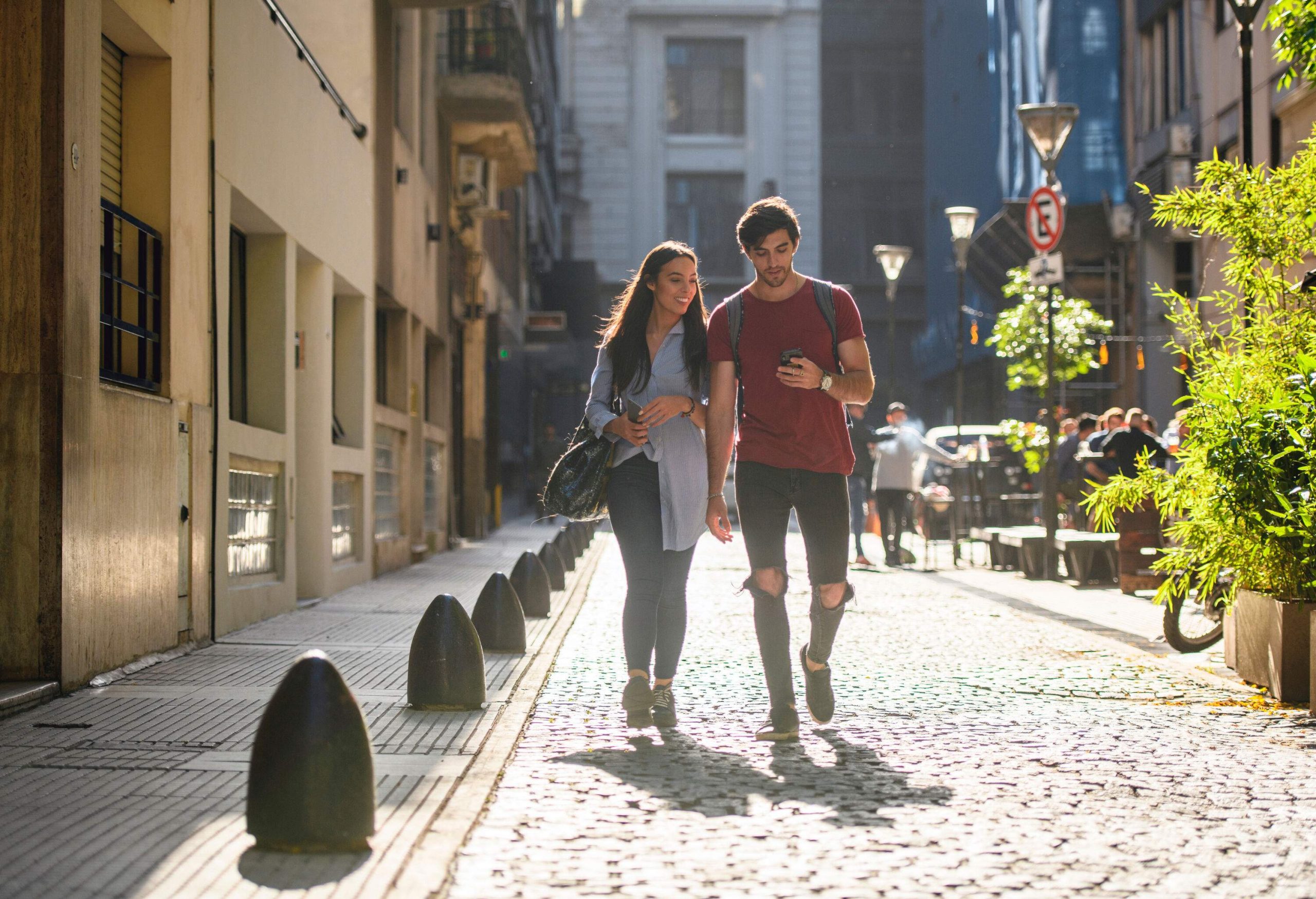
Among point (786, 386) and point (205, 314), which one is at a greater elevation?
point (205, 314)

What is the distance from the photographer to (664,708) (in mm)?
6344

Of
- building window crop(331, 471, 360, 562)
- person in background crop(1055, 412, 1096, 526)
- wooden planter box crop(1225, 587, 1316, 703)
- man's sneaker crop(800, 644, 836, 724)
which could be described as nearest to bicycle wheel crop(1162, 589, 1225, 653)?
wooden planter box crop(1225, 587, 1316, 703)

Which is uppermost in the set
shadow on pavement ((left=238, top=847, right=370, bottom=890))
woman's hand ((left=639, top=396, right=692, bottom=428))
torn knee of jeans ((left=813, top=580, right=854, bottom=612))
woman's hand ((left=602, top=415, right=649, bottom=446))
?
woman's hand ((left=639, top=396, right=692, bottom=428))

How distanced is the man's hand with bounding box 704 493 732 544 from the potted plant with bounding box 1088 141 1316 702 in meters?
2.55

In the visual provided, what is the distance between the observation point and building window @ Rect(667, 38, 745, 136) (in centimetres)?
5506

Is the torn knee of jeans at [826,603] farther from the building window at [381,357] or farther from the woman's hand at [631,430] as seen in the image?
the building window at [381,357]

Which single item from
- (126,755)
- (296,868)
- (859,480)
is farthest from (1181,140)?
(296,868)

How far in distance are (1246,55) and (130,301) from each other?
8.61 meters

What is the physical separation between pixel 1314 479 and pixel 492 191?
17.1 meters

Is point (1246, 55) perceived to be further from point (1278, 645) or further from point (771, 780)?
point (771, 780)

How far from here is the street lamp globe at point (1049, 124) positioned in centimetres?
1644

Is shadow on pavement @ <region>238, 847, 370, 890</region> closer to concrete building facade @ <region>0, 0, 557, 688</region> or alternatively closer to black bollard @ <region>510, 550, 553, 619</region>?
concrete building facade @ <region>0, 0, 557, 688</region>

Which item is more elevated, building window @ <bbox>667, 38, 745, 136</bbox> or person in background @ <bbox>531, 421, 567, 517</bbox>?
building window @ <bbox>667, 38, 745, 136</bbox>

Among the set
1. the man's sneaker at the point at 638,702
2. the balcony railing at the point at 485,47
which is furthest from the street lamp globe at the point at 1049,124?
the man's sneaker at the point at 638,702
